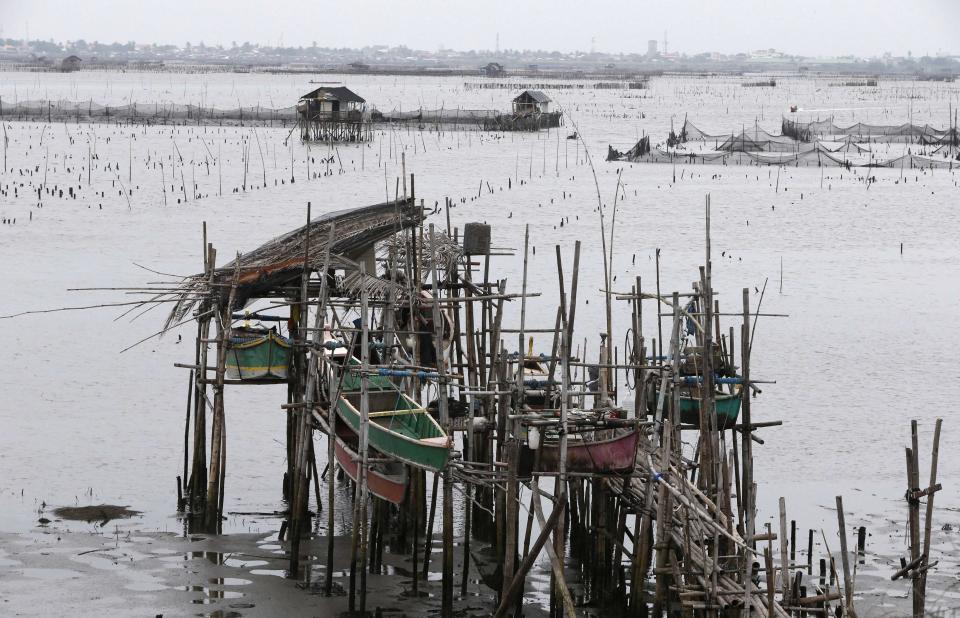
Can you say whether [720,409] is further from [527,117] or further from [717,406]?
[527,117]

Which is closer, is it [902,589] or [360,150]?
[902,589]

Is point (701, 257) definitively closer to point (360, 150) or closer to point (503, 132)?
point (360, 150)

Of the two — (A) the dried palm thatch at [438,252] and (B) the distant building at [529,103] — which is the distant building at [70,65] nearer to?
(B) the distant building at [529,103]

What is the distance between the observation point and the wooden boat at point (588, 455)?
1191 centimetres

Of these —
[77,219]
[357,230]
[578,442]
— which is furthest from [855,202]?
[578,442]

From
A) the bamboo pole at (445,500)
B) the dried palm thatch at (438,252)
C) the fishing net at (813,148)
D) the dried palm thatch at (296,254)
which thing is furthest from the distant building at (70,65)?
the bamboo pole at (445,500)

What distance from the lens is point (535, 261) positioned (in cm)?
3134

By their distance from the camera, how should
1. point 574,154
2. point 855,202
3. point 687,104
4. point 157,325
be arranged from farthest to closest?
1. point 687,104
2. point 574,154
3. point 855,202
4. point 157,325

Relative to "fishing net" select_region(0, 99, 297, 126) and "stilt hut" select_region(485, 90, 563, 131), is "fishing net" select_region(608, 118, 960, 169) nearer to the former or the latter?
"stilt hut" select_region(485, 90, 563, 131)

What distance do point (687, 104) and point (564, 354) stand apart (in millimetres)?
99734

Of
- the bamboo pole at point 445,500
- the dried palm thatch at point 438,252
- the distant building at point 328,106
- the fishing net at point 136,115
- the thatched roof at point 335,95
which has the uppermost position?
the thatched roof at point 335,95

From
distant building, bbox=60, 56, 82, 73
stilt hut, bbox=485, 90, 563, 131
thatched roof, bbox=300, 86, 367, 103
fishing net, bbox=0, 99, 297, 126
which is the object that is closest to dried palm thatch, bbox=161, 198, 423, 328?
thatched roof, bbox=300, 86, 367, 103

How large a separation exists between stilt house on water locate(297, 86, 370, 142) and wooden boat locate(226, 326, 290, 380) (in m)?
46.3

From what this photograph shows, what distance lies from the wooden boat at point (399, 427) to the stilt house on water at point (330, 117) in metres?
47.5
